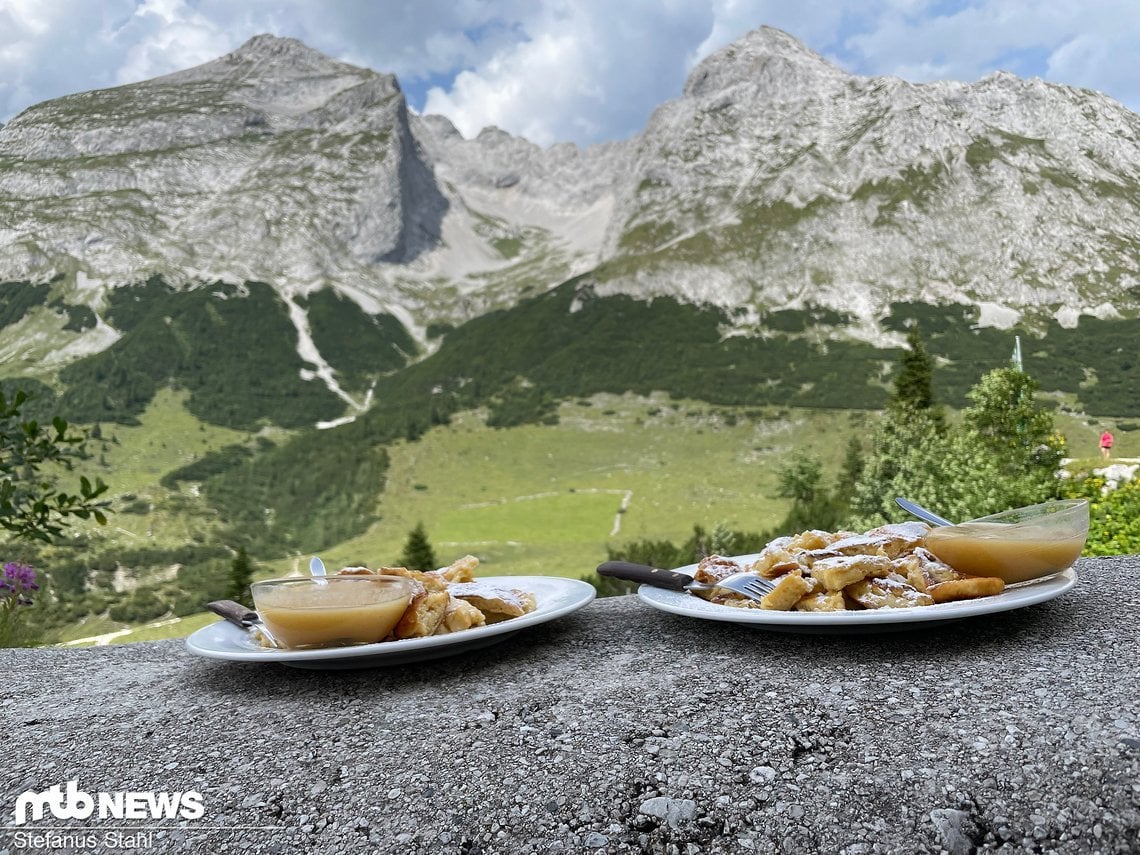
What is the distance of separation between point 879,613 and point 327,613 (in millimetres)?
2220

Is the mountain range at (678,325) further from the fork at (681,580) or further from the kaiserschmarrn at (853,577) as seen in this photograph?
the kaiserschmarrn at (853,577)

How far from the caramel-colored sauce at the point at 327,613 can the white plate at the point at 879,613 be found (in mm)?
1287

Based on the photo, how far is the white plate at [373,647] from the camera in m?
3.04

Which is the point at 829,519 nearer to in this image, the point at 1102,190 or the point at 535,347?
the point at 535,347

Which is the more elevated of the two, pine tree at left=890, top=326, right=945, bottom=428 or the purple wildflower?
pine tree at left=890, top=326, right=945, bottom=428

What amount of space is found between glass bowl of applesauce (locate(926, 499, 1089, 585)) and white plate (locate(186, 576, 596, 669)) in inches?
68.9

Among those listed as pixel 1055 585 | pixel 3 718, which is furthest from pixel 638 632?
pixel 3 718

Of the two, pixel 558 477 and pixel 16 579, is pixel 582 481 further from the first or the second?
pixel 16 579

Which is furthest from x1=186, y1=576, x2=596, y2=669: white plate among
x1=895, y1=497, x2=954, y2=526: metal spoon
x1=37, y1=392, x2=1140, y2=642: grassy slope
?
x1=37, y1=392, x2=1140, y2=642: grassy slope

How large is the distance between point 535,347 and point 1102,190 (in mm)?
Answer: 135439

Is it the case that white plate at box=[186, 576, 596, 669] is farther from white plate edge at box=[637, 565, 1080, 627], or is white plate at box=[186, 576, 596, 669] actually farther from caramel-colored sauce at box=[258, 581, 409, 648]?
white plate edge at box=[637, 565, 1080, 627]

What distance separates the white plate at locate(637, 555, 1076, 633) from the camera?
295 centimetres

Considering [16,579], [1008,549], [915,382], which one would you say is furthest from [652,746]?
[915,382]

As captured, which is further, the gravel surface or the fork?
the fork
